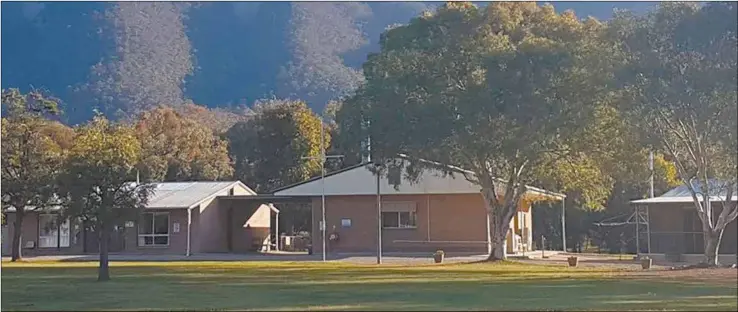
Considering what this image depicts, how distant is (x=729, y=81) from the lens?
25156mm

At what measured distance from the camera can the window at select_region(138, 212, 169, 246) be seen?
5522cm

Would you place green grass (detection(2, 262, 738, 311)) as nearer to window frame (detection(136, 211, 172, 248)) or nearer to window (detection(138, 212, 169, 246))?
window frame (detection(136, 211, 172, 248))

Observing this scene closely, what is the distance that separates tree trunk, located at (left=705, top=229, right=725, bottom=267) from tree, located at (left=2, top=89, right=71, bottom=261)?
25958 millimetres

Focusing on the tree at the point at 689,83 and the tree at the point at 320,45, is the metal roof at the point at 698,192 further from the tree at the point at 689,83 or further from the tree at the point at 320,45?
the tree at the point at 320,45

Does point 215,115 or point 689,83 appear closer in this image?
point 689,83

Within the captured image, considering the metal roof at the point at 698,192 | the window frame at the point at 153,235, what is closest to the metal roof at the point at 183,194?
the window frame at the point at 153,235

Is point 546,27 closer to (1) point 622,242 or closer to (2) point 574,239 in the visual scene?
(1) point 622,242

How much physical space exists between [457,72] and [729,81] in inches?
449

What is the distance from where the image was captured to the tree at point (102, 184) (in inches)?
1081

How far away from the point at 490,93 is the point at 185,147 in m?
45.2

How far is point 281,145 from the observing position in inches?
2840

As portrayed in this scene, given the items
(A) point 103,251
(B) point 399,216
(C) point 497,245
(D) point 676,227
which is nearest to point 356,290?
(A) point 103,251

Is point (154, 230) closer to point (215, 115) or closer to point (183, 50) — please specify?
point (215, 115)

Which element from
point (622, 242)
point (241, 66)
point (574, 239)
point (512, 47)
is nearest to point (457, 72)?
point (512, 47)
